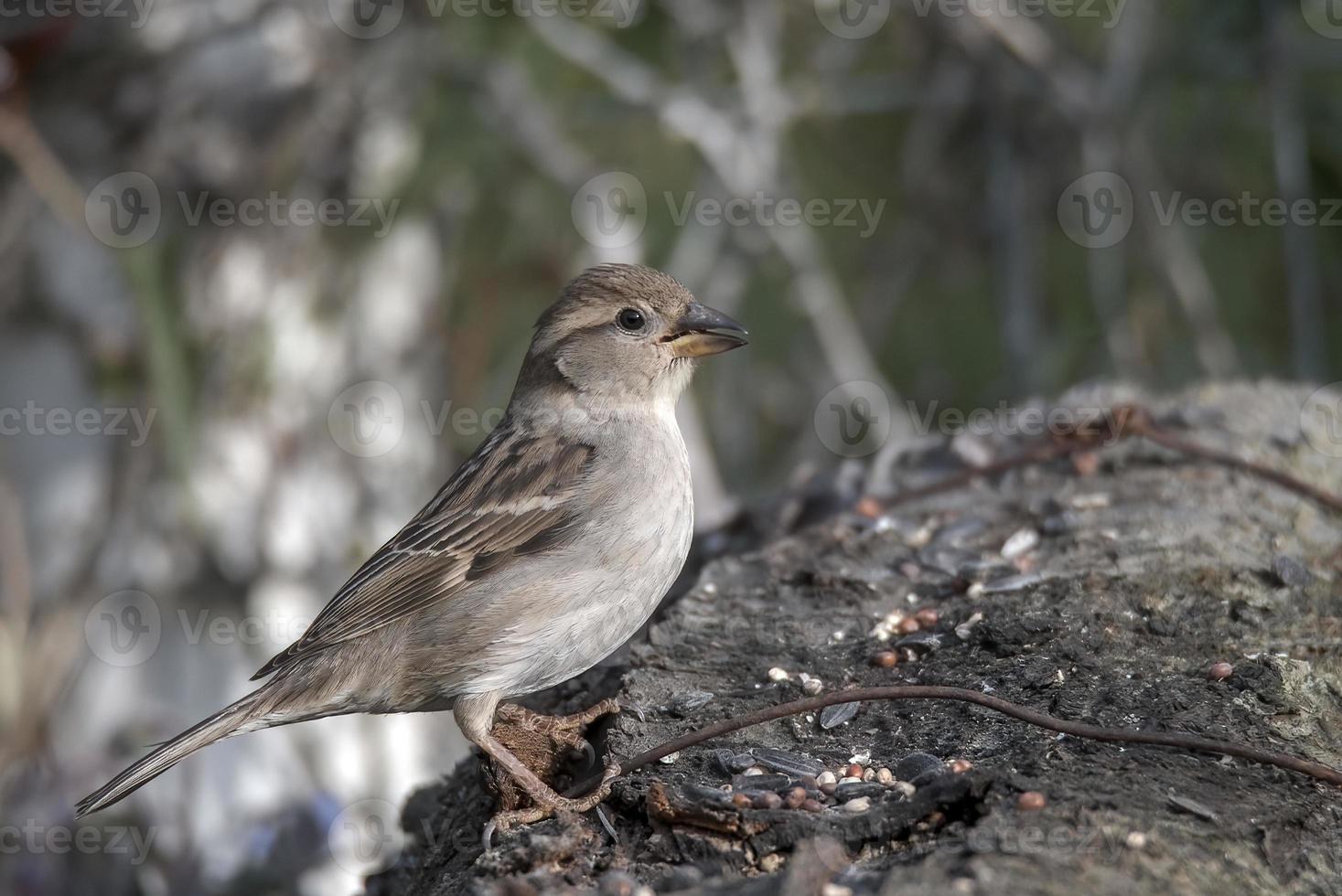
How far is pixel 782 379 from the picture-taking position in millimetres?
8961

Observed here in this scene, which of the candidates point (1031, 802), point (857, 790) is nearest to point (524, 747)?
point (857, 790)

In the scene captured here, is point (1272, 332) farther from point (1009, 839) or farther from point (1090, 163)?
point (1009, 839)

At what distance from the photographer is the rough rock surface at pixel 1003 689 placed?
239 centimetres

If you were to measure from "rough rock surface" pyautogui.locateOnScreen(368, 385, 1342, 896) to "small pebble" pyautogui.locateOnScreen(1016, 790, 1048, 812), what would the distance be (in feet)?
0.03

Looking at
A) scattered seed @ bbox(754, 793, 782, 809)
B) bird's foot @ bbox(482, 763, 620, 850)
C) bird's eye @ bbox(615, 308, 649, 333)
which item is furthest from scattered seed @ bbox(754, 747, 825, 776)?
bird's eye @ bbox(615, 308, 649, 333)

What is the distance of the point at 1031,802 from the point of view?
2.43 meters

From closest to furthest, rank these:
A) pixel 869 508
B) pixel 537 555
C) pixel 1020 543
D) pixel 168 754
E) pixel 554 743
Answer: pixel 554 743 → pixel 168 754 → pixel 537 555 → pixel 1020 543 → pixel 869 508

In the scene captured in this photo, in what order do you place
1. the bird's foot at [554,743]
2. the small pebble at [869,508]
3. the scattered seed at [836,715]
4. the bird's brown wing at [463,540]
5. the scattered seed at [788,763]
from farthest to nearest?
the small pebble at [869,508], the bird's brown wing at [463,540], the bird's foot at [554,743], the scattered seed at [836,715], the scattered seed at [788,763]

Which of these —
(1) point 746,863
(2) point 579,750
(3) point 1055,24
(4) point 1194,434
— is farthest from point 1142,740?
(3) point 1055,24

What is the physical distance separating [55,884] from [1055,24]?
6.16m

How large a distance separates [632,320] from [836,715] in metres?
1.56

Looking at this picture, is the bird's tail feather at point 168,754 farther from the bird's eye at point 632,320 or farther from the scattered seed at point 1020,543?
the scattered seed at point 1020,543

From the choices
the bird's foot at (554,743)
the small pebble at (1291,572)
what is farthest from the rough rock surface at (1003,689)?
the bird's foot at (554,743)

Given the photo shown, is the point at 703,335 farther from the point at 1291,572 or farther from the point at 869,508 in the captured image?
the point at 1291,572
